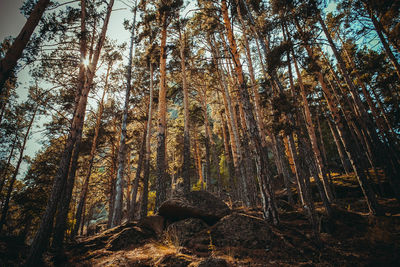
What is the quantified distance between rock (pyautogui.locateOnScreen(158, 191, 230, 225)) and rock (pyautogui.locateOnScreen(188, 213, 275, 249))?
81cm

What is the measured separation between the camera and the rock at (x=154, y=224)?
22.1ft

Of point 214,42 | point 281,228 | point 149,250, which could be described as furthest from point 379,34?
point 149,250

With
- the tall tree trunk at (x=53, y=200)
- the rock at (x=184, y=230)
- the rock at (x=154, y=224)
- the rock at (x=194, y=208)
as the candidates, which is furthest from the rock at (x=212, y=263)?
the tall tree trunk at (x=53, y=200)

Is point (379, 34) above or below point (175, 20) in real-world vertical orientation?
below

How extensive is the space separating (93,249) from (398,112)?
2531 centimetres

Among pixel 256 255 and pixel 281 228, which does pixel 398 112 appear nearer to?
pixel 281 228

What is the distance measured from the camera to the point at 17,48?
458 cm

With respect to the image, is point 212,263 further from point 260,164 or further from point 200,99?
point 200,99

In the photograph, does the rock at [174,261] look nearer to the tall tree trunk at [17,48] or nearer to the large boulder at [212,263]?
the large boulder at [212,263]

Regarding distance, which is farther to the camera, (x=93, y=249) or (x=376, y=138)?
(x=376, y=138)

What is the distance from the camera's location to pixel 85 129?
14.8m

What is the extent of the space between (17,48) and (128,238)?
6.83 metres

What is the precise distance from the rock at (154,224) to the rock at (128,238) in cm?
22

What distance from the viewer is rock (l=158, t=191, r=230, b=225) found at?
6844 mm
